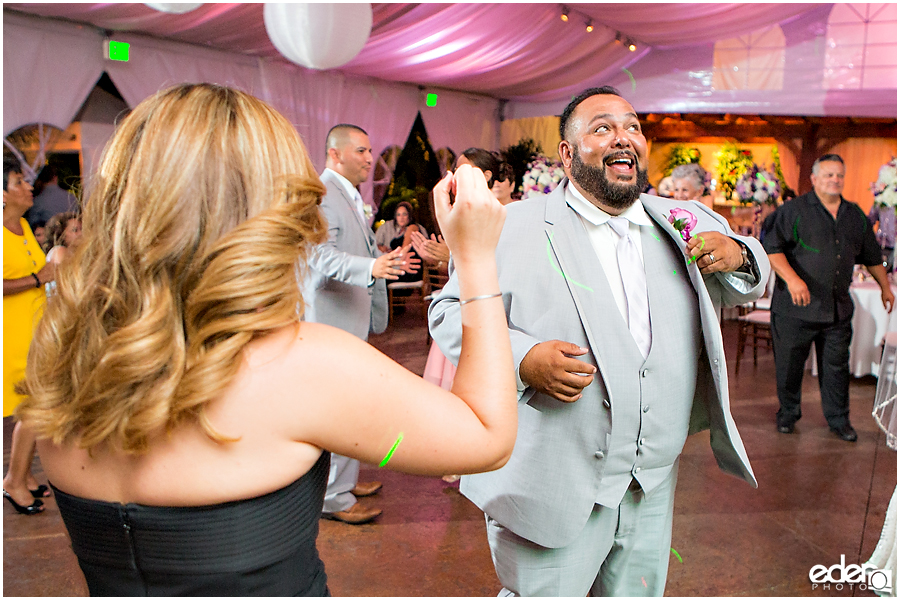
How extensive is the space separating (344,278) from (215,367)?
2.11m

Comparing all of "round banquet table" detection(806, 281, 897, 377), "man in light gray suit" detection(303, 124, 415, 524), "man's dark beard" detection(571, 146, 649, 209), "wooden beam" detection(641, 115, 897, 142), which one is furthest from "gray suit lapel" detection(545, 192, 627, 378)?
"wooden beam" detection(641, 115, 897, 142)

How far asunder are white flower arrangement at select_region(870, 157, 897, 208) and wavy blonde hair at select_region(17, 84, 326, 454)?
6.05 metres

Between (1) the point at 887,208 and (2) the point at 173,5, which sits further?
(1) the point at 887,208

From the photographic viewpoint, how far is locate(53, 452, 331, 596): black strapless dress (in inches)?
34.3

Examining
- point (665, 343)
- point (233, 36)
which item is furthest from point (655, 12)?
point (665, 343)


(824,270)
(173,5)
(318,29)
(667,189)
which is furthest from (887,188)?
(173,5)

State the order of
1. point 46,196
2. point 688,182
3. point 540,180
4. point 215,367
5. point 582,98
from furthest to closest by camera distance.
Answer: point 46,196 < point 540,180 < point 688,182 < point 582,98 < point 215,367

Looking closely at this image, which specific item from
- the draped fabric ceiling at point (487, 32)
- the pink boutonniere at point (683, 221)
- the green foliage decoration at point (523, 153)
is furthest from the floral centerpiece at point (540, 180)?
the green foliage decoration at point (523, 153)

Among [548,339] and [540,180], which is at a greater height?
[540,180]

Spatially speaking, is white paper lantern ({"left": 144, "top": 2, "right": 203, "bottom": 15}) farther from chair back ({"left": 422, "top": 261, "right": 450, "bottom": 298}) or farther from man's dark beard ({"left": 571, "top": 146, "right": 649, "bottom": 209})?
chair back ({"left": 422, "top": 261, "right": 450, "bottom": 298})

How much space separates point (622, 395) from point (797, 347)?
3252 millimetres

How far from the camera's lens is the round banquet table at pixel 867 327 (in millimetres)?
5270

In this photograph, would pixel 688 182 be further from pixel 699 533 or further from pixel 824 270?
pixel 699 533

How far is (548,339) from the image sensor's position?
5.08 feet
